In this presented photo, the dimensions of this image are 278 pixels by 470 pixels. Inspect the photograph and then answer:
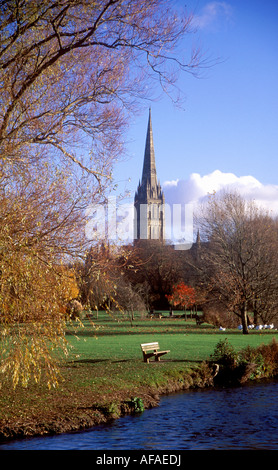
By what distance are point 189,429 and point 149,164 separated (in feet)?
467

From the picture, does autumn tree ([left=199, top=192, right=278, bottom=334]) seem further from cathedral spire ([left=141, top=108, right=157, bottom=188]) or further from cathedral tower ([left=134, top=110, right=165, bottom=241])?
cathedral tower ([left=134, top=110, right=165, bottom=241])

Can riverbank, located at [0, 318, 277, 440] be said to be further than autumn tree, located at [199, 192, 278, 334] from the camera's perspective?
No

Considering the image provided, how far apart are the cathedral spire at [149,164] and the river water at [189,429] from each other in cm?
12785

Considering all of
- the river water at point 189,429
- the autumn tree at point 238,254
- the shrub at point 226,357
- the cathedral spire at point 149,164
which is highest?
the cathedral spire at point 149,164

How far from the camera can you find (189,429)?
39.2 feet

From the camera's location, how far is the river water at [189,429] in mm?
10641

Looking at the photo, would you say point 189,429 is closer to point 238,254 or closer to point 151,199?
point 238,254

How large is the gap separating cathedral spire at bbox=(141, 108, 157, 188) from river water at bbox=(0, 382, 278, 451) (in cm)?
12785

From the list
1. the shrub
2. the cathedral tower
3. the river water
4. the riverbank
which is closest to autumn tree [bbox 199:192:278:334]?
the riverbank

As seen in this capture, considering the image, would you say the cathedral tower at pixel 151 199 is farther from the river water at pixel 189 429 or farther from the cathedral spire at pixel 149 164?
the river water at pixel 189 429

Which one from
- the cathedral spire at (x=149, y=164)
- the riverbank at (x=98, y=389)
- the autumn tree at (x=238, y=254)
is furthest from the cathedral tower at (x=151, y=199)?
the riverbank at (x=98, y=389)

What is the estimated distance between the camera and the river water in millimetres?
10641

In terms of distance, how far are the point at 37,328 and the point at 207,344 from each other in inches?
601
